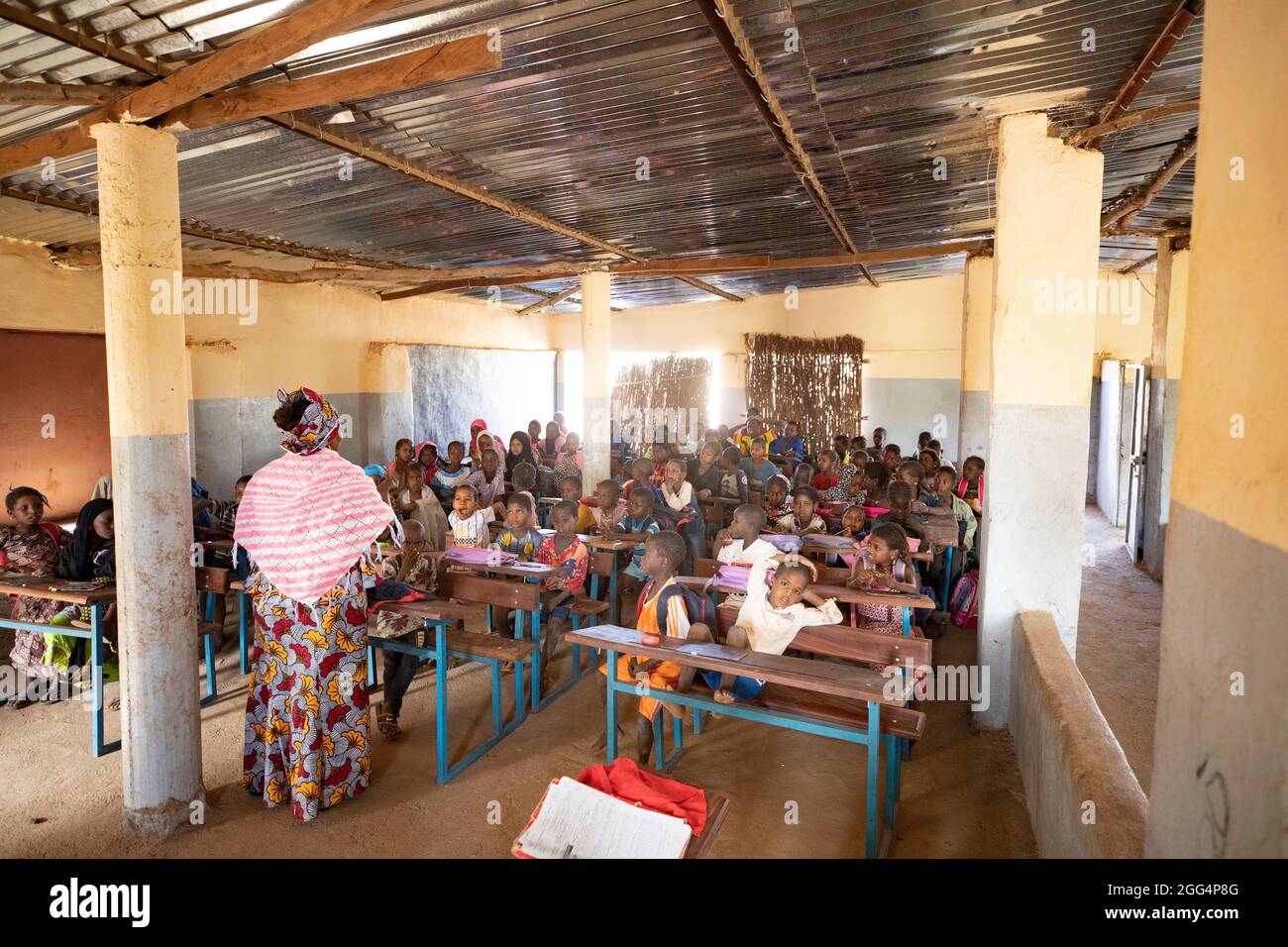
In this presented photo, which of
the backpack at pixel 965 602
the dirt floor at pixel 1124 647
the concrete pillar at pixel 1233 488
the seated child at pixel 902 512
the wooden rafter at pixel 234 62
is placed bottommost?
the dirt floor at pixel 1124 647

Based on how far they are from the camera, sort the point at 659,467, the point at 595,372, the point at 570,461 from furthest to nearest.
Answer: the point at 570,461, the point at 595,372, the point at 659,467

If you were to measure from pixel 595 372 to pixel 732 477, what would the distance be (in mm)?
2499

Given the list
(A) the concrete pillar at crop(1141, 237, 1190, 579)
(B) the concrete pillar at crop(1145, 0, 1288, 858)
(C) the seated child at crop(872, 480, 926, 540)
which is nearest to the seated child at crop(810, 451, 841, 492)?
(C) the seated child at crop(872, 480, 926, 540)

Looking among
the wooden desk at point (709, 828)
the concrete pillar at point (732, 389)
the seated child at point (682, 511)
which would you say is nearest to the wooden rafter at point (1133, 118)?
the seated child at point (682, 511)

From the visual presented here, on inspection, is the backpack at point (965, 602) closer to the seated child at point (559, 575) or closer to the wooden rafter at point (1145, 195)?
the seated child at point (559, 575)

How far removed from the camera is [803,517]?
6.96 meters

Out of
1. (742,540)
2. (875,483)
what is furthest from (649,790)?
(875,483)

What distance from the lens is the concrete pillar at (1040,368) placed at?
15.2ft

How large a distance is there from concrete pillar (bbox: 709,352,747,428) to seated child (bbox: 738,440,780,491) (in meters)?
5.72

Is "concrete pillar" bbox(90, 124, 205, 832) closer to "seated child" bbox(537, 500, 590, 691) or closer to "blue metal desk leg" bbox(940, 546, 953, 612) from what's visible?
"seated child" bbox(537, 500, 590, 691)

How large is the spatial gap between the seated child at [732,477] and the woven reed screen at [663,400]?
660 cm

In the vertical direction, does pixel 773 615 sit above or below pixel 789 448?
below

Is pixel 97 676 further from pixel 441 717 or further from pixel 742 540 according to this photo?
pixel 742 540

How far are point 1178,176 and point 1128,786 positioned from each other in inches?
248
